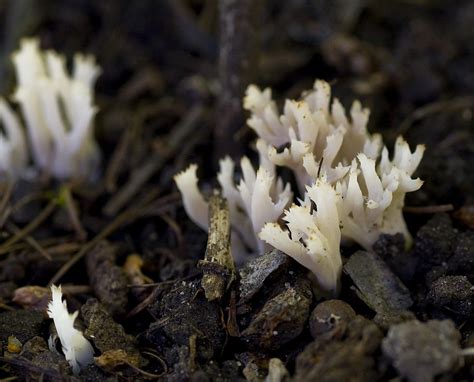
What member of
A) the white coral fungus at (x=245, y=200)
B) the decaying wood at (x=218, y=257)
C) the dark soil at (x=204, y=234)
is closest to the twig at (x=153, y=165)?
the dark soil at (x=204, y=234)

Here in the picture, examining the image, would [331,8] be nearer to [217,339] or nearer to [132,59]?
[132,59]

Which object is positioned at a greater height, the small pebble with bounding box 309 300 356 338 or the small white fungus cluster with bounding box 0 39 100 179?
the small white fungus cluster with bounding box 0 39 100 179

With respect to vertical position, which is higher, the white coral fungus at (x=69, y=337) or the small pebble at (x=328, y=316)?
the white coral fungus at (x=69, y=337)

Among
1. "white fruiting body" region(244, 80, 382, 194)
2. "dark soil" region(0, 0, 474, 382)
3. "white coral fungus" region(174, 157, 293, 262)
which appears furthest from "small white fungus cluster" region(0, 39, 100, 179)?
"white fruiting body" region(244, 80, 382, 194)

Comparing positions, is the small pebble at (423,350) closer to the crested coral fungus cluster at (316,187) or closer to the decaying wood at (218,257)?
the crested coral fungus cluster at (316,187)

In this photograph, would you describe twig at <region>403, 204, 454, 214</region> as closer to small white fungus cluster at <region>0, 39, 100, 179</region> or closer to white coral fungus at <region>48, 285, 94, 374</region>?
white coral fungus at <region>48, 285, 94, 374</region>

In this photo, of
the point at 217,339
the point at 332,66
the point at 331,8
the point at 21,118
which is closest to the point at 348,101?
the point at 332,66
